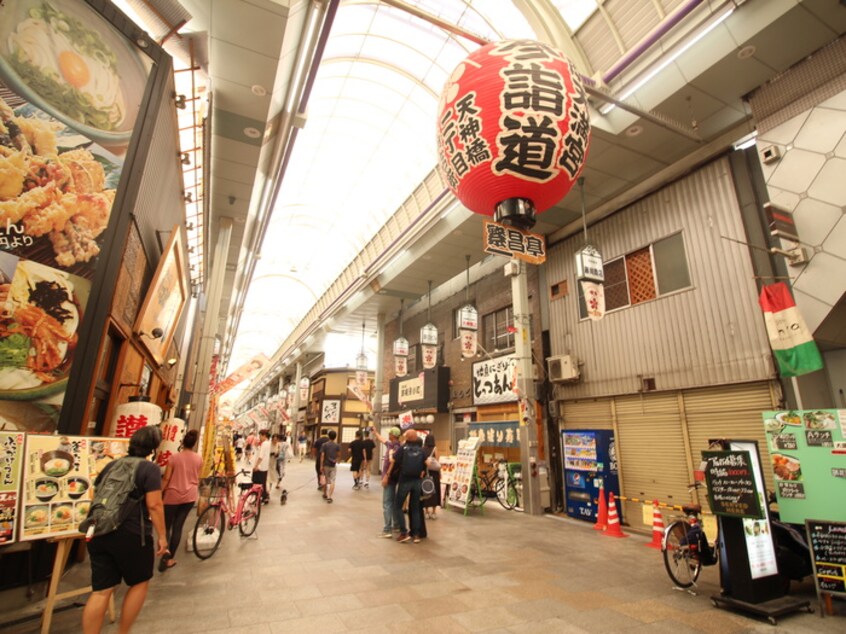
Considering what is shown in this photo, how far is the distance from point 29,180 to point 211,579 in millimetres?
4482

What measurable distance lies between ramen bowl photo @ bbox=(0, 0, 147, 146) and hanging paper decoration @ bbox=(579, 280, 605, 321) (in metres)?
7.31

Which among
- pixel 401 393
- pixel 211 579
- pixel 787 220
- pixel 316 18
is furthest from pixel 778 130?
pixel 401 393

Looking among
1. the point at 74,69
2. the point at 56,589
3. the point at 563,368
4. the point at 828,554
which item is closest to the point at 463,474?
the point at 563,368

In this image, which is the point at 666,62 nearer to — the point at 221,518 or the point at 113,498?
the point at 113,498

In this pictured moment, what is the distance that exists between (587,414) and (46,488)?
9.50 m

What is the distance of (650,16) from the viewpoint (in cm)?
677

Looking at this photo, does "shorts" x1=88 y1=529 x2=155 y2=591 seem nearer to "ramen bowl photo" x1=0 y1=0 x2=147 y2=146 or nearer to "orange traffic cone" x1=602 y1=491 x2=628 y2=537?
"ramen bowl photo" x1=0 y1=0 x2=147 y2=146

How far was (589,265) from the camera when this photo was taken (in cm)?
806

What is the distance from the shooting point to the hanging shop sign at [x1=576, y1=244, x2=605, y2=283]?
26.3 feet

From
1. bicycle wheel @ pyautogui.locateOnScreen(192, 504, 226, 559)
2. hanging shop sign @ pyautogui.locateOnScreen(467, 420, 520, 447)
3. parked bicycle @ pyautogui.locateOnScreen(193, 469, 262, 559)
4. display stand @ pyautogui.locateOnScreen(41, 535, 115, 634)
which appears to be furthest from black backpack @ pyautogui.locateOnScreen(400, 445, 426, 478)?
display stand @ pyautogui.locateOnScreen(41, 535, 115, 634)

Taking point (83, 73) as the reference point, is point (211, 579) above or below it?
below

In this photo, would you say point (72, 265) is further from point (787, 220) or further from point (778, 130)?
point (778, 130)

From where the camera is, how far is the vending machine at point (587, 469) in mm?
8969

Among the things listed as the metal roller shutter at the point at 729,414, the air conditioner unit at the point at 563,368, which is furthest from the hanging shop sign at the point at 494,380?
the metal roller shutter at the point at 729,414
